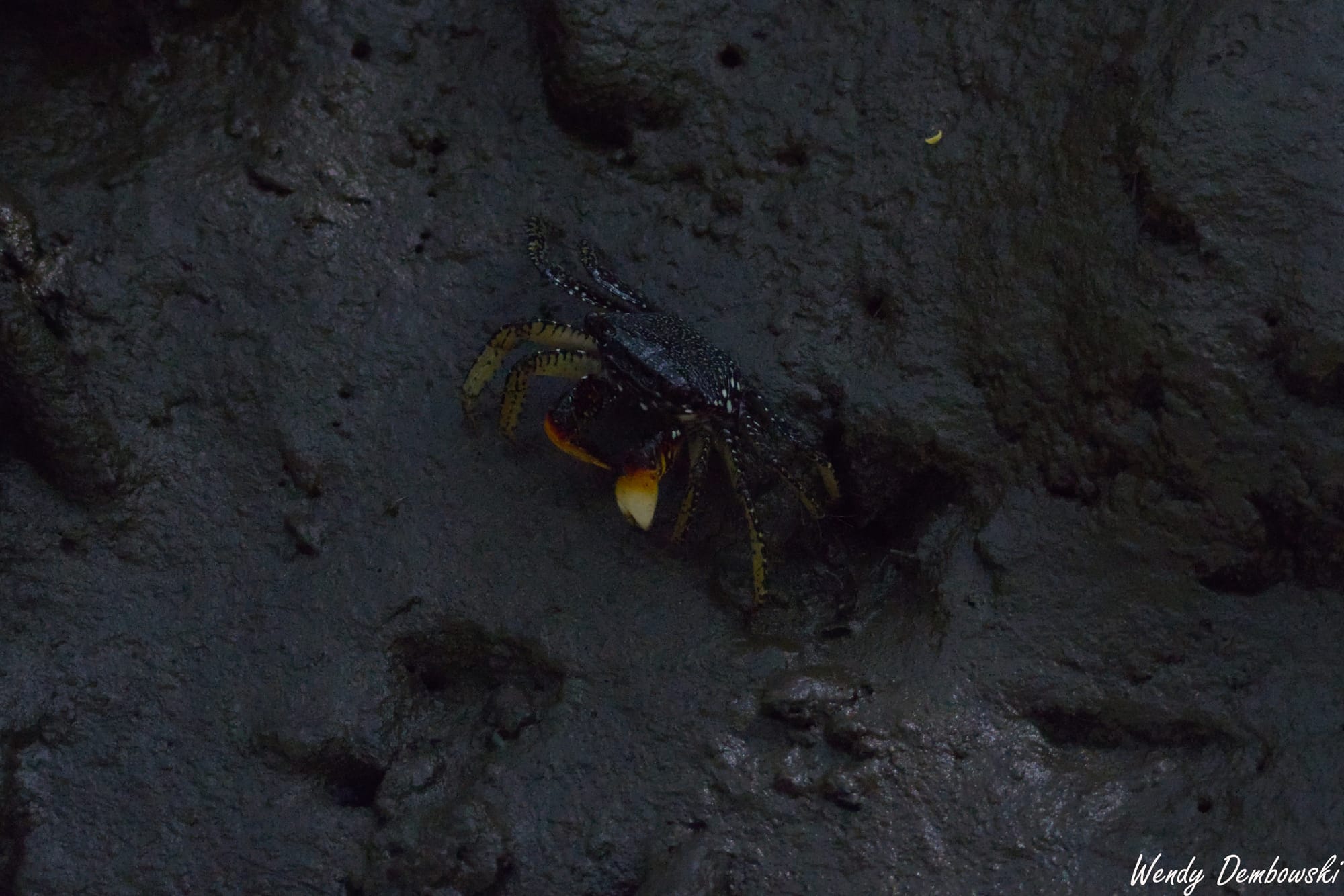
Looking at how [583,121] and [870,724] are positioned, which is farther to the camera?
[583,121]

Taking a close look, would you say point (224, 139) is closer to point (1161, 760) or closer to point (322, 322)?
point (322, 322)

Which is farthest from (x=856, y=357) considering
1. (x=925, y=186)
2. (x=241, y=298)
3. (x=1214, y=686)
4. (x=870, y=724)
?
(x=241, y=298)

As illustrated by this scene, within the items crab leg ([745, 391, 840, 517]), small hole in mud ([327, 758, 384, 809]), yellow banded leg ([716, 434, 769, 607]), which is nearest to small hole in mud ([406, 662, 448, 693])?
small hole in mud ([327, 758, 384, 809])

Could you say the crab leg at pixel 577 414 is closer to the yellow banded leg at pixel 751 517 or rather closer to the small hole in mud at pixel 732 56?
the yellow banded leg at pixel 751 517

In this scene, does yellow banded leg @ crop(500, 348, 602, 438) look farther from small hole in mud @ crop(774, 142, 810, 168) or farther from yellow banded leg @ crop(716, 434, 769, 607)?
small hole in mud @ crop(774, 142, 810, 168)

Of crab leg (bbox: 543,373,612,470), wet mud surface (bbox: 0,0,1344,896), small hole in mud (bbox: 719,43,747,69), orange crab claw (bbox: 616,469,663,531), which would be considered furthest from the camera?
small hole in mud (bbox: 719,43,747,69)
